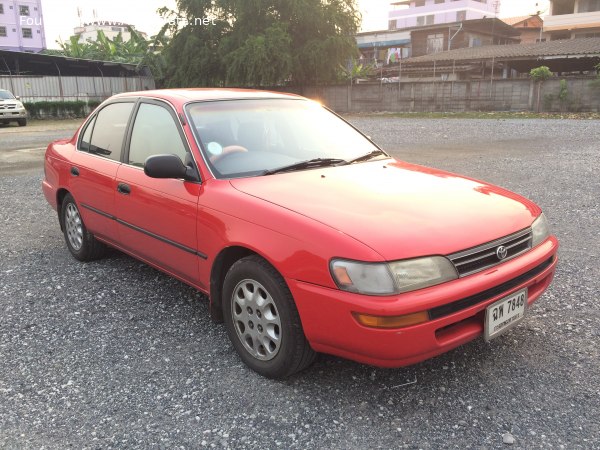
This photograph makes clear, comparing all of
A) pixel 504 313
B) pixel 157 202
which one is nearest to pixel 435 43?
pixel 157 202

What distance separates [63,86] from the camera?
105 ft

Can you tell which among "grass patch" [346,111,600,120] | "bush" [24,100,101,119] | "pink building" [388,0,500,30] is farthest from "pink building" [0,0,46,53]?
"grass patch" [346,111,600,120]

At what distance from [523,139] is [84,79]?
2797 centimetres

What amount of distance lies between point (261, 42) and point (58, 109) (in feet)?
40.3

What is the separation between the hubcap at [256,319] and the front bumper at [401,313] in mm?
264

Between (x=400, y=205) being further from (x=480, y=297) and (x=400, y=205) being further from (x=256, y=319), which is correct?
(x=256, y=319)

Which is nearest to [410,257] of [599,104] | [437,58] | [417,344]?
[417,344]

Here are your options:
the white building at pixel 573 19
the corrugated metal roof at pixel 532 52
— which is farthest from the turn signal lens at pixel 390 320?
the white building at pixel 573 19

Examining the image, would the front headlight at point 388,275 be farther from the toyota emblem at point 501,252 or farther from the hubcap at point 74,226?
the hubcap at point 74,226

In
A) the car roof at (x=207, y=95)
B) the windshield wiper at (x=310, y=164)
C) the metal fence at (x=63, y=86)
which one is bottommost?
the windshield wiper at (x=310, y=164)

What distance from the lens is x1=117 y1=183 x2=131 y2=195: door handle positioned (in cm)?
383

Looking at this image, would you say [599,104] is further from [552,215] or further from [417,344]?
[417,344]

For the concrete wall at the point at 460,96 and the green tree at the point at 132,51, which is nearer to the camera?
the concrete wall at the point at 460,96

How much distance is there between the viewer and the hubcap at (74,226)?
15.7ft
